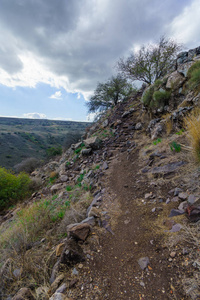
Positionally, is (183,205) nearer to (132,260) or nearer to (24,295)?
(132,260)

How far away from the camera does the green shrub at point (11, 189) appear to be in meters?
8.97

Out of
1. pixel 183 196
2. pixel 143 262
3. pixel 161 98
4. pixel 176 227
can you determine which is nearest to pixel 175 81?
pixel 161 98

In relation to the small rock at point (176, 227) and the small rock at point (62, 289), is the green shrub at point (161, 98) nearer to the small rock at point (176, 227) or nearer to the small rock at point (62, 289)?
the small rock at point (176, 227)

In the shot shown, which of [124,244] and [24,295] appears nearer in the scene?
[24,295]

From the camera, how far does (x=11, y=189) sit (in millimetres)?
9336

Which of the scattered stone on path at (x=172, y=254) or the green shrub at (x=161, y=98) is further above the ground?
the green shrub at (x=161, y=98)

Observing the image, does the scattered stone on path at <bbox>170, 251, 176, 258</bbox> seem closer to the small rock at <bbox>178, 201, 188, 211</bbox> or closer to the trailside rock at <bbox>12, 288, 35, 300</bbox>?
the small rock at <bbox>178, 201, 188, 211</bbox>

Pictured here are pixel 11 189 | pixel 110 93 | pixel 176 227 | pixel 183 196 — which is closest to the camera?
pixel 176 227

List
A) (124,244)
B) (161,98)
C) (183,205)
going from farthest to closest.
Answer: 1. (161,98)
2. (183,205)
3. (124,244)

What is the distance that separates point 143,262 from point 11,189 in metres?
10.4

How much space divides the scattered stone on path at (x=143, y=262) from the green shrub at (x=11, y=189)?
32.2 ft

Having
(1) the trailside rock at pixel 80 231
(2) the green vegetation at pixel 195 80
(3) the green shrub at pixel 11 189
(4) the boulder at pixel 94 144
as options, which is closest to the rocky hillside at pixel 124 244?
(1) the trailside rock at pixel 80 231

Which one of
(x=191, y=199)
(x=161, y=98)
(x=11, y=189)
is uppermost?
(x=161, y=98)

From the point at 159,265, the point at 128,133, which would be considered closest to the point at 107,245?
the point at 159,265
